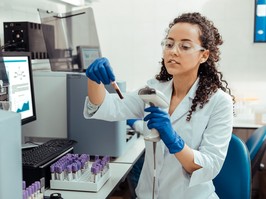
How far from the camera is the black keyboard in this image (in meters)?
1.49

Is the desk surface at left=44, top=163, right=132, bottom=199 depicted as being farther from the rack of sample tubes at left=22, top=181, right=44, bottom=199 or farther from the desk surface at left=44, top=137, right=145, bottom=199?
the rack of sample tubes at left=22, top=181, right=44, bottom=199

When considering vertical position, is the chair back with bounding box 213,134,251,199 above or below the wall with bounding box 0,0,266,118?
below

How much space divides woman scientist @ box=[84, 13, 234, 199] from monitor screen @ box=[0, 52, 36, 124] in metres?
0.37

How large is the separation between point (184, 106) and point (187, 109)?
0.05ft

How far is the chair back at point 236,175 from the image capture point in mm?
1687

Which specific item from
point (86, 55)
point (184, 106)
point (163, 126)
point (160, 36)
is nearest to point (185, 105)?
point (184, 106)

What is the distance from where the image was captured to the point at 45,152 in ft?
5.33

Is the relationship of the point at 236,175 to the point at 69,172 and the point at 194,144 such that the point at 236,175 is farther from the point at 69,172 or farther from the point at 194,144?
the point at 69,172

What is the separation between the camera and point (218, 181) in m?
1.78

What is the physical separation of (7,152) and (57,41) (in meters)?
1.58

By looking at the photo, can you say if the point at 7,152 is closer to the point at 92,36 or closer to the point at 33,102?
the point at 33,102

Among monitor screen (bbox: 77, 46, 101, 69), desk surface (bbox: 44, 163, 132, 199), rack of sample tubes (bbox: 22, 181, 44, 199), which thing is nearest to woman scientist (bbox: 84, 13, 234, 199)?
desk surface (bbox: 44, 163, 132, 199)

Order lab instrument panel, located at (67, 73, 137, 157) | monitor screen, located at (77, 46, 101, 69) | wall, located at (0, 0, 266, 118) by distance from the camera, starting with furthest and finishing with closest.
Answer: wall, located at (0, 0, 266, 118), monitor screen, located at (77, 46, 101, 69), lab instrument panel, located at (67, 73, 137, 157)

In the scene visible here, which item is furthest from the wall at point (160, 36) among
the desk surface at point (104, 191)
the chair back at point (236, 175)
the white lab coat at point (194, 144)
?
the white lab coat at point (194, 144)
